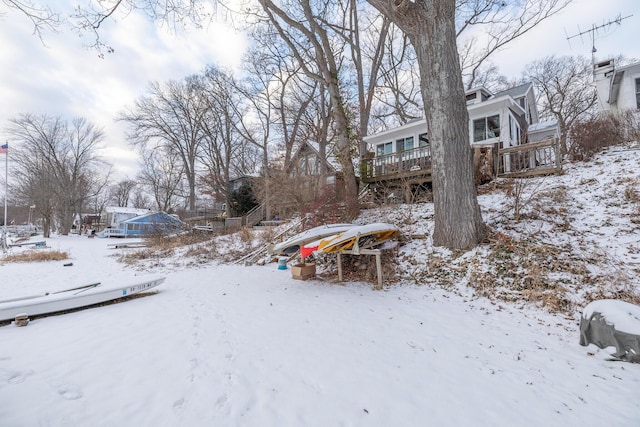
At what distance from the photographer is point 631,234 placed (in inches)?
189

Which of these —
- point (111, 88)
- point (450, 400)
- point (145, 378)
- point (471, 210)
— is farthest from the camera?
point (111, 88)

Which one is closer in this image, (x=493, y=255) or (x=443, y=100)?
(x=493, y=255)

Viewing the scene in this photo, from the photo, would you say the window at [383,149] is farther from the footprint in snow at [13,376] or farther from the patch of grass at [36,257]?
the patch of grass at [36,257]

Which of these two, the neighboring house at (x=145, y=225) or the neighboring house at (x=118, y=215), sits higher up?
the neighboring house at (x=118, y=215)

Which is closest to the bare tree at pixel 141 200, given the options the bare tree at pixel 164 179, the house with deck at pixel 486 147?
the bare tree at pixel 164 179

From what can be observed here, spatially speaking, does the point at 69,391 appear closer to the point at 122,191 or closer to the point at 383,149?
the point at 383,149

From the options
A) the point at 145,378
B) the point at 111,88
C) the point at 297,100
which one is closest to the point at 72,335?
the point at 145,378

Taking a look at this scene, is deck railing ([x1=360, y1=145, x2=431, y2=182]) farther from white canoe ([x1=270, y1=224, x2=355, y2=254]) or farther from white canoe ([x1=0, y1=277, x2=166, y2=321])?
white canoe ([x1=0, y1=277, x2=166, y2=321])

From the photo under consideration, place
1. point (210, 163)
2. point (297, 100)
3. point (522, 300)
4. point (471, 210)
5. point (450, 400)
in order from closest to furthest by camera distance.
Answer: point (450, 400) < point (522, 300) < point (471, 210) < point (297, 100) < point (210, 163)

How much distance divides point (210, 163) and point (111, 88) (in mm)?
16270

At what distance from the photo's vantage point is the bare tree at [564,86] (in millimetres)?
20172

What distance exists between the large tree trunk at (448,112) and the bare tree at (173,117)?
72.0ft

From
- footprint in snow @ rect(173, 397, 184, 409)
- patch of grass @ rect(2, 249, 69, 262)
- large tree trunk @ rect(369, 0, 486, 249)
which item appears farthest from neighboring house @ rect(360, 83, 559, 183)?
patch of grass @ rect(2, 249, 69, 262)

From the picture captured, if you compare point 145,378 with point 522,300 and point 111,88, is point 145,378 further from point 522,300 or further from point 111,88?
point 111,88
